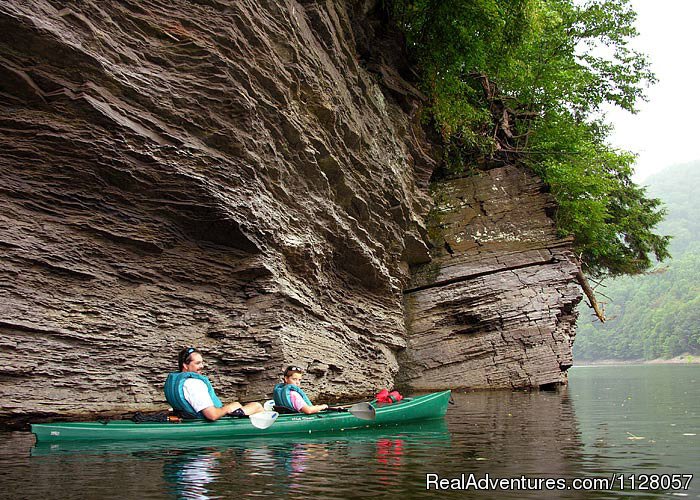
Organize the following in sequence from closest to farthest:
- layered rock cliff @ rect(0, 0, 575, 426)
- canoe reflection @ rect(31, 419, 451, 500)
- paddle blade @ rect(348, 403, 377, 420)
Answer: canoe reflection @ rect(31, 419, 451, 500) → paddle blade @ rect(348, 403, 377, 420) → layered rock cliff @ rect(0, 0, 575, 426)

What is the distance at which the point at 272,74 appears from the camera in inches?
487

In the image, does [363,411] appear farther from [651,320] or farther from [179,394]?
[651,320]

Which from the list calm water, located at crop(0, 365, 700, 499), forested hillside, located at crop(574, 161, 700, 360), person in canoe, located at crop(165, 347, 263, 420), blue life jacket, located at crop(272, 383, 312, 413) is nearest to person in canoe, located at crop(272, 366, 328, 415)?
blue life jacket, located at crop(272, 383, 312, 413)

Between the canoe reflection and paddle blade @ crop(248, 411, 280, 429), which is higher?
paddle blade @ crop(248, 411, 280, 429)

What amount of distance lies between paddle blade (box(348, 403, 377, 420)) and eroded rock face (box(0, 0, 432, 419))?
2952 mm

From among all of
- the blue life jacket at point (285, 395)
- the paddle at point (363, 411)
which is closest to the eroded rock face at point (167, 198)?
the blue life jacket at point (285, 395)

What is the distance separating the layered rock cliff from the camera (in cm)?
946

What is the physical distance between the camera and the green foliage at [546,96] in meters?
19.0

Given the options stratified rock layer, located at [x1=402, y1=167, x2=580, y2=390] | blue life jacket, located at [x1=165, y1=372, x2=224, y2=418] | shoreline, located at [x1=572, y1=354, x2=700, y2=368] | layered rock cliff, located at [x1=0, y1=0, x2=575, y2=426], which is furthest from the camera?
shoreline, located at [x1=572, y1=354, x2=700, y2=368]

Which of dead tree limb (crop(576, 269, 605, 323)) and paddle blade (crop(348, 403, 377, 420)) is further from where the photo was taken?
dead tree limb (crop(576, 269, 605, 323))

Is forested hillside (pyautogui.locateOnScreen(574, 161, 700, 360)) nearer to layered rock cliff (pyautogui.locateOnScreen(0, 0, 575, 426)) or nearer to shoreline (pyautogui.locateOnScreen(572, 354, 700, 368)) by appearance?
shoreline (pyautogui.locateOnScreen(572, 354, 700, 368))

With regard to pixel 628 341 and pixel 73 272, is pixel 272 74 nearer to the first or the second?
pixel 73 272

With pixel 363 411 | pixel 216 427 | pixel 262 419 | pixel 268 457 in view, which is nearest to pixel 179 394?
pixel 216 427

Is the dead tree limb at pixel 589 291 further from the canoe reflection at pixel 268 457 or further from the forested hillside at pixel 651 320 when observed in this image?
the forested hillside at pixel 651 320
